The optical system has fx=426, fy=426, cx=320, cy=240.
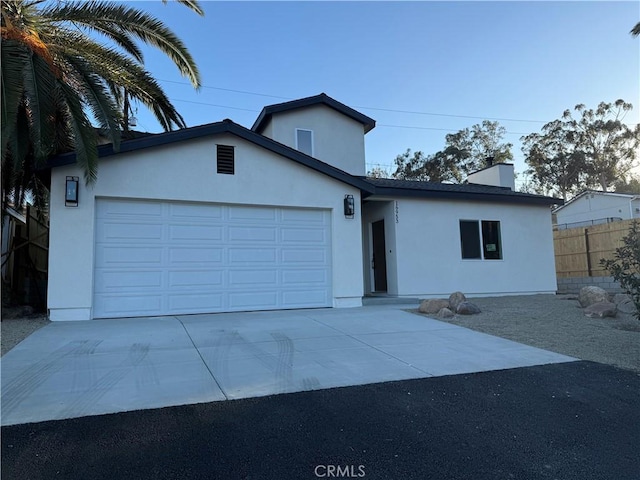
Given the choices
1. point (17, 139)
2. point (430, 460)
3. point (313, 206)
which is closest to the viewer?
point (430, 460)

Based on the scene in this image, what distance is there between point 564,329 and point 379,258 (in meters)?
6.26

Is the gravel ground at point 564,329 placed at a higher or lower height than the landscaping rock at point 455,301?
lower

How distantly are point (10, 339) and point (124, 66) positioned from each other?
19.0 ft

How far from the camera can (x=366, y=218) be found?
13773mm

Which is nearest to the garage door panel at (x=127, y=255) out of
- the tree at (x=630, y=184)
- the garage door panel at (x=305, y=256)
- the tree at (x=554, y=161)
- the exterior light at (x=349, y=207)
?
the garage door panel at (x=305, y=256)

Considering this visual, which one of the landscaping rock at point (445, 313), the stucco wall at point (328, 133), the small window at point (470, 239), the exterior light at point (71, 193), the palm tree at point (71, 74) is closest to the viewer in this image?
the palm tree at point (71, 74)

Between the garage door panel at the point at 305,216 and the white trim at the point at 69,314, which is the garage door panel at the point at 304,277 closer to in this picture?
the garage door panel at the point at 305,216

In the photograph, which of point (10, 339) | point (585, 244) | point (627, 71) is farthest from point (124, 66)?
point (585, 244)

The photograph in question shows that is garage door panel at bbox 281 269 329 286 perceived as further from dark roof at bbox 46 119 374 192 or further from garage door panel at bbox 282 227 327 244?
dark roof at bbox 46 119 374 192

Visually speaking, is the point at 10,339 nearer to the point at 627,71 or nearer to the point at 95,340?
the point at 95,340

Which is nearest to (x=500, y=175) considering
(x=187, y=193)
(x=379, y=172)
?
(x=187, y=193)

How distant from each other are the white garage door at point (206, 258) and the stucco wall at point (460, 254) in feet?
10.1

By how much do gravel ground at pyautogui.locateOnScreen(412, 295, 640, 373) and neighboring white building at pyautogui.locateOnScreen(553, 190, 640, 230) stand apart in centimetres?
1759

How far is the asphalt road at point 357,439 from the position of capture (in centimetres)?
278
